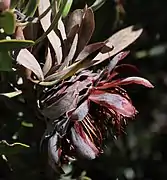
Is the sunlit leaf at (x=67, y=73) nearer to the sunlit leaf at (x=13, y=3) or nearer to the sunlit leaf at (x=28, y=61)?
the sunlit leaf at (x=28, y=61)

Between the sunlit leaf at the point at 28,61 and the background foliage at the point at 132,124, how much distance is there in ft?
0.30

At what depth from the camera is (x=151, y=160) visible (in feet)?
5.74

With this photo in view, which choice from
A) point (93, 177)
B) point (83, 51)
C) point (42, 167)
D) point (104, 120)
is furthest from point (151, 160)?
point (83, 51)

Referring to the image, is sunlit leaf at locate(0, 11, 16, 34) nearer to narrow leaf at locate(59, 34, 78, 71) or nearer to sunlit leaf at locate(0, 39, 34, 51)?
sunlit leaf at locate(0, 39, 34, 51)

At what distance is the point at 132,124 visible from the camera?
197cm

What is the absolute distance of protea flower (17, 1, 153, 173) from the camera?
3.21 ft

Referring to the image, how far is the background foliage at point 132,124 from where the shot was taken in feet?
3.96

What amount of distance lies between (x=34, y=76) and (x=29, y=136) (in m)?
0.23

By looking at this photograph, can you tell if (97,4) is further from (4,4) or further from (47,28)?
(4,4)

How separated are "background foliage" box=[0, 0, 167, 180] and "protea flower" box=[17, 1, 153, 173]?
0.26 feet

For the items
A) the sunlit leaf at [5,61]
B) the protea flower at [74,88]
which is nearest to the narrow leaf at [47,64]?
the protea flower at [74,88]

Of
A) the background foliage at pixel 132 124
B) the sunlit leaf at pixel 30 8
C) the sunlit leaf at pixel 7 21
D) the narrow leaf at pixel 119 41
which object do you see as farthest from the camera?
the background foliage at pixel 132 124

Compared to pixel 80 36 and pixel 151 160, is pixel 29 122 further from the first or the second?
pixel 151 160

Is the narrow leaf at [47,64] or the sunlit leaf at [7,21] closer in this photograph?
the sunlit leaf at [7,21]
